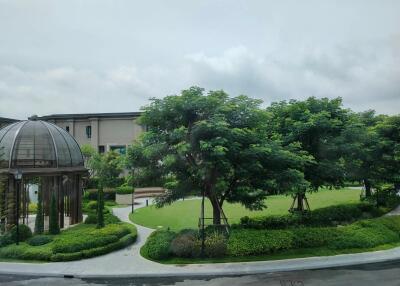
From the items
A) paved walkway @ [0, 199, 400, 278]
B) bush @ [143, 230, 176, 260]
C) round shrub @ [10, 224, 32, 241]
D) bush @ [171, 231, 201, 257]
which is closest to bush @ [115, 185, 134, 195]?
round shrub @ [10, 224, 32, 241]

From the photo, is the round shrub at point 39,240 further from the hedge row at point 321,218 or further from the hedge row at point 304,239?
the hedge row at point 321,218

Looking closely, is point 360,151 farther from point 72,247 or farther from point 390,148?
point 72,247

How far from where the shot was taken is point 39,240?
21.9 meters

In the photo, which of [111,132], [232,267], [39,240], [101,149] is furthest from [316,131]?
[101,149]

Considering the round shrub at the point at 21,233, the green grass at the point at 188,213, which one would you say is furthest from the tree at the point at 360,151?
the round shrub at the point at 21,233

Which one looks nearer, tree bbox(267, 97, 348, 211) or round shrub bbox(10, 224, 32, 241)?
round shrub bbox(10, 224, 32, 241)

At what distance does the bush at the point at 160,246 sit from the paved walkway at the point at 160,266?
505mm

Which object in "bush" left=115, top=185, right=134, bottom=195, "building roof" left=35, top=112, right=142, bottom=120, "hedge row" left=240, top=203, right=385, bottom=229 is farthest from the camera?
"building roof" left=35, top=112, right=142, bottom=120

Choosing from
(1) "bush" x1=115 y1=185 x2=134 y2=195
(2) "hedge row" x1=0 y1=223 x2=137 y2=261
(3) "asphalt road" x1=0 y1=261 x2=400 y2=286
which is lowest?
(3) "asphalt road" x1=0 y1=261 x2=400 y2=286

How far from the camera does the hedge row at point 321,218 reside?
23797mm

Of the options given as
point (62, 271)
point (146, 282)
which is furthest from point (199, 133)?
point (62, 271)

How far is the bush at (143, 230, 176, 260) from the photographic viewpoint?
64.6ft

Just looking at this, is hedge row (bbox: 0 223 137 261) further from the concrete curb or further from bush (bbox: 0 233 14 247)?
the concrete curb

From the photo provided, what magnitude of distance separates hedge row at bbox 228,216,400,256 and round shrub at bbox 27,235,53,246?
10593 mm
